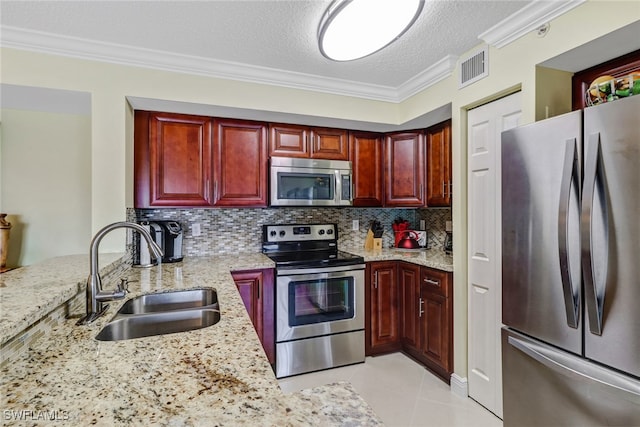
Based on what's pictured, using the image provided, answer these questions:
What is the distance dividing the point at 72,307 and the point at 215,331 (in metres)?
0.68

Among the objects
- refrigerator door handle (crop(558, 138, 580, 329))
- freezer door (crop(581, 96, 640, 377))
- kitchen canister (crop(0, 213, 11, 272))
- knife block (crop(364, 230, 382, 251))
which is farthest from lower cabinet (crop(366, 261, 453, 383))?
kitchen canister (crop(0, 213, 11, 272))

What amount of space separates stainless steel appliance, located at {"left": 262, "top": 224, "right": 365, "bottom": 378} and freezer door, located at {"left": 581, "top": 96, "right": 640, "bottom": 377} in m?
1.65

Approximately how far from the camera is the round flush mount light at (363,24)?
134 centimetres

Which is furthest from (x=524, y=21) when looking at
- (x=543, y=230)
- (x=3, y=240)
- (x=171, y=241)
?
(x=3, y=240)

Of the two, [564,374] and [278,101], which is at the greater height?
[278,101]

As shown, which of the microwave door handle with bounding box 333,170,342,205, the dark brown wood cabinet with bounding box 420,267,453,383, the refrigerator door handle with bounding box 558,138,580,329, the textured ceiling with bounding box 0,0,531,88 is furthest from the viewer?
the microwave door handle with bounding box 333,170,342,205

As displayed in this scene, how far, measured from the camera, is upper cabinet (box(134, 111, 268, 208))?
2.43 metres

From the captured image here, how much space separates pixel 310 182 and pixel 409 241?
4.04ft

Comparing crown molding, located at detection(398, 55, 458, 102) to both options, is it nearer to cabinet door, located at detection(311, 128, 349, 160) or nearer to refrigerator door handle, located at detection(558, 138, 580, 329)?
cabinet door, located at detection(311, 128, 349, 160)

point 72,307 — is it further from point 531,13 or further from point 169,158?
point 531,13

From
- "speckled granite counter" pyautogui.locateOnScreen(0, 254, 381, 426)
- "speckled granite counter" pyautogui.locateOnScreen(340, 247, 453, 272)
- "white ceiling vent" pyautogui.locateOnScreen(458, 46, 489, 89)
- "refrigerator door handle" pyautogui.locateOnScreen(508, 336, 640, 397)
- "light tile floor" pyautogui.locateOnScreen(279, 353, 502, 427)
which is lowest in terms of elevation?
"light tile floor" pyautogui.locateOnScreen(279, 353, 502, 427)

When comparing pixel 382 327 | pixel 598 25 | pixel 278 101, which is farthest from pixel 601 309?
pixel 278 101

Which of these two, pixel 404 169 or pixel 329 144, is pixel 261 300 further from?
pixel 404 169

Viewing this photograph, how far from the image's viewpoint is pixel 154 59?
2.18m
